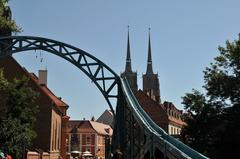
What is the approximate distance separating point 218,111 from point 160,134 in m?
18.8

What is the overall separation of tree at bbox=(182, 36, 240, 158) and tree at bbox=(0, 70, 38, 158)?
42.4 feet

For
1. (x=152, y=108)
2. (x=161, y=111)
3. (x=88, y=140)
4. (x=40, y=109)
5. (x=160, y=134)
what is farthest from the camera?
(x=88, y=140)

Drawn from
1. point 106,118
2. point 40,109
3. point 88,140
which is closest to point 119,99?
→ point 40,109

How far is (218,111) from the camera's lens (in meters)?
40.7

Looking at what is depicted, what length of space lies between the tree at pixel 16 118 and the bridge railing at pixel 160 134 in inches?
512

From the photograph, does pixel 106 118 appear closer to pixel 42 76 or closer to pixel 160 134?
pixel 42 76

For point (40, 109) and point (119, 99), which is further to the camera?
point (40, 109)

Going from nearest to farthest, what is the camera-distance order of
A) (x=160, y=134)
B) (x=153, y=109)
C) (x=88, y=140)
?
(x=160, y=134) → (x=153, y=109) → (x=88, y=140)

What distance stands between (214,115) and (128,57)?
121 m

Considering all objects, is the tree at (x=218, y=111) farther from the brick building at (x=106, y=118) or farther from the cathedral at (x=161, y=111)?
the brick building at (x=106, y=118)

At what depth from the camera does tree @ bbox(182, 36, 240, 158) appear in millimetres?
39156

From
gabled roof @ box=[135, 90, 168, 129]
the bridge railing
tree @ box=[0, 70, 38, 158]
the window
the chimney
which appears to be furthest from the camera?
the window

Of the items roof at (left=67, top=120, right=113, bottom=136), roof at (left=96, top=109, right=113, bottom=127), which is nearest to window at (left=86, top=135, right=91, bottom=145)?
roof at (left=67, top=120, right=113, bottom=136)

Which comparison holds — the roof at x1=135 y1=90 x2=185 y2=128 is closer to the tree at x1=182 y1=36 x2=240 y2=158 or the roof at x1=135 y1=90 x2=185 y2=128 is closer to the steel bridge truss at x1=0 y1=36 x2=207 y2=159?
the tree at x1=182 y1=36 x2=240 y2=158
